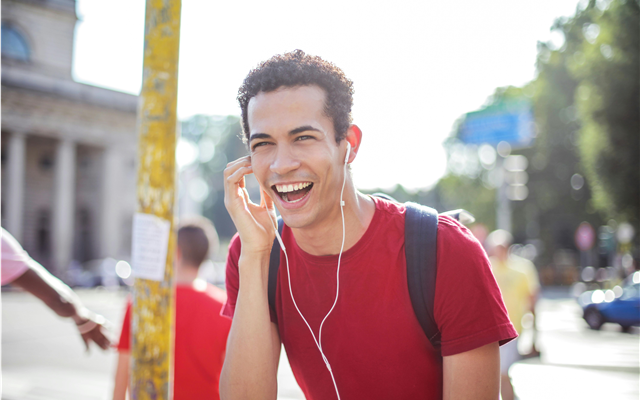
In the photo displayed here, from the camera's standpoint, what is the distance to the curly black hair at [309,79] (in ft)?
7.08

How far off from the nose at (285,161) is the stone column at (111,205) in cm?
4611

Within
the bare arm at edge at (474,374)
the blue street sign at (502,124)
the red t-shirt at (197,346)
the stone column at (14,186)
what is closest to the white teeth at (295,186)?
the bare arm at edge at (474,374)

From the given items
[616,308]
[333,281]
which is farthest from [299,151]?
[616,308]

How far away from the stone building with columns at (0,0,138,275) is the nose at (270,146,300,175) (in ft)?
114

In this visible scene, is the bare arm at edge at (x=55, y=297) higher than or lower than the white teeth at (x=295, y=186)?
lower

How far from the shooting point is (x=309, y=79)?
216 cm

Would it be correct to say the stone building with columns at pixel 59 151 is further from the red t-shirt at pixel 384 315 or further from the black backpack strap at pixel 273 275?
the red t-shirt at pixel 384 315

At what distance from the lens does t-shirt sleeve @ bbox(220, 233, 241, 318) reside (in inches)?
95.8

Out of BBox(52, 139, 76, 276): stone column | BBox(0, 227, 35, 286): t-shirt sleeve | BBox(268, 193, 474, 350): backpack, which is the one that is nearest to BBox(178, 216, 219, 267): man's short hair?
BBox(0, 227, 35, 286): t-shirt sleeve

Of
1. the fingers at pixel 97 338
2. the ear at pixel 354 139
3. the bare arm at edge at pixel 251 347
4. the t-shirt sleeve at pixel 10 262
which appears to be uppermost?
the ear at pixel 354 139

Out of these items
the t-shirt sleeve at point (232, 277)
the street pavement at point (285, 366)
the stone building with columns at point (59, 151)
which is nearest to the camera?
the t-shirt sleeve at point (232, 277)

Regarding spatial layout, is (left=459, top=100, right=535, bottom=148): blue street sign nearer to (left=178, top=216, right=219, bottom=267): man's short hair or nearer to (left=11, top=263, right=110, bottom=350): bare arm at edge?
(left=178, top=216, right=219, bottom=267): man's short hair

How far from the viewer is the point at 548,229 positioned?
43.6 meters

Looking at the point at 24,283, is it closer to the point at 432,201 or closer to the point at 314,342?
the point at 314,342
